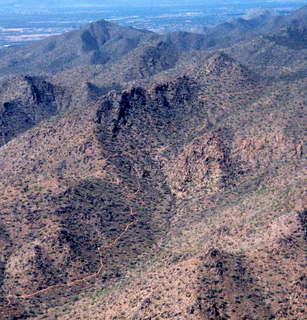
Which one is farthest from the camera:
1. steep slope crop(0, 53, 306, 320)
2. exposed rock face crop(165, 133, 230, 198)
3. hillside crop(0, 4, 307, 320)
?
exposed rock face crop(165, 133, 230, 198)

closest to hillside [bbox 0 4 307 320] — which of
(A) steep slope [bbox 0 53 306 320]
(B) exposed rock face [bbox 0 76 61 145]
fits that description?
(A) steep slope [bbox 0 53 306 320]

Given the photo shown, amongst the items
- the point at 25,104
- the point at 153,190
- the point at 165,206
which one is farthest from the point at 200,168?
the point at 25,104

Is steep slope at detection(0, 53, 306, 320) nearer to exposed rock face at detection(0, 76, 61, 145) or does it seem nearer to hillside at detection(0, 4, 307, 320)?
hillside at detection(0, 4, 307, 320)

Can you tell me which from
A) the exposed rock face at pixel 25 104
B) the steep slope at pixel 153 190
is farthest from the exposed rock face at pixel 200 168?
the exposed rock face at pixel 25 104

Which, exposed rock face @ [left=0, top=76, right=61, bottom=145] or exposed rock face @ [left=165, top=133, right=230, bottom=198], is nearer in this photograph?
exposed rock face @ [left=165, top=133, right=230, bottom=198]

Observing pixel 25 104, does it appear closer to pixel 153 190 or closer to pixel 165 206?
pixel 153 190

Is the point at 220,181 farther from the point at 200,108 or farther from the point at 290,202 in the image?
the point at 200,108

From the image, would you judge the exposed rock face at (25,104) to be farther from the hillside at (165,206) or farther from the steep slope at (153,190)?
the hillside at (165,206)

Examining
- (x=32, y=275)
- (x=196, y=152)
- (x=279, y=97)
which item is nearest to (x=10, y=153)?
(x=196, y=152)
